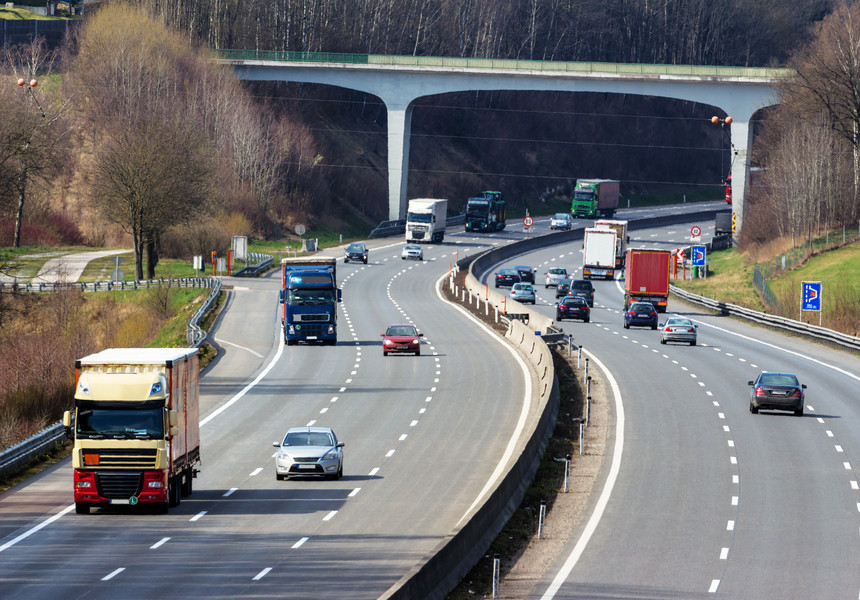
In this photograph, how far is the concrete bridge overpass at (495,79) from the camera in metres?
112

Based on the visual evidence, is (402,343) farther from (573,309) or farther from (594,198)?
(594,198)

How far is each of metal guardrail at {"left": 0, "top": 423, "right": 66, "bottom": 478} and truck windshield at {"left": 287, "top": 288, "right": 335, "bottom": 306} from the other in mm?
22329

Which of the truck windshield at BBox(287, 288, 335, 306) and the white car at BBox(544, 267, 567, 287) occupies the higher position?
the truck windshield at BBox(287, 288, 335, 306)

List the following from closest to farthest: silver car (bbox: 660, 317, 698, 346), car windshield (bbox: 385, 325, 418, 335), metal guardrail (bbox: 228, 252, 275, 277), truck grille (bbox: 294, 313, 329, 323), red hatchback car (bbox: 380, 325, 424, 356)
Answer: red hatchback car (bbox: 380, 325, 424, 356) < car windshield (bbox: 385, 325, 418, 335) < truck grille (bbox: 294, 313, 329, 323) < silver car (bbox: 660, 317, 698, 346) < metal guardrail (bbox: 228, 252, 275, 277)

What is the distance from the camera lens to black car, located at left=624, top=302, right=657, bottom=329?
224ft

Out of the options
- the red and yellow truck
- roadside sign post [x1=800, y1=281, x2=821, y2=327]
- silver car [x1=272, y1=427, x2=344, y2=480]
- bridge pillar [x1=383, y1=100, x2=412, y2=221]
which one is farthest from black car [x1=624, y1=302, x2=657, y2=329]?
bridge pillar [x1=383, y1=100, x2=412, y2=221]

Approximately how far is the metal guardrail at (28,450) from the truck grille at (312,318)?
22.9 meters

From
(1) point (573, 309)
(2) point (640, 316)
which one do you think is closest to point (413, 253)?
(1) point (573, 309)

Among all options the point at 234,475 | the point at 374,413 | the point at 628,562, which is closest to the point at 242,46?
the point at 374,413

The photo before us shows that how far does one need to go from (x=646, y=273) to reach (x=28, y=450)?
47.9 metres

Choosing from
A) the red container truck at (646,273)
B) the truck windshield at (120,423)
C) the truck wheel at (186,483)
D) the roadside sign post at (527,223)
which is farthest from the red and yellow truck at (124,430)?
the roadside sign post at (527,223)

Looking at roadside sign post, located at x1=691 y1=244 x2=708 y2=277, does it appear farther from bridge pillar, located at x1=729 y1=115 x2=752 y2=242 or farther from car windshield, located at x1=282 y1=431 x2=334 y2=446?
car windshield, located at x1=282 y1=431 x2=334 y2=446

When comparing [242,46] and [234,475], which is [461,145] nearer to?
[242,46]

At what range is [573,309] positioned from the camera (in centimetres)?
7000
